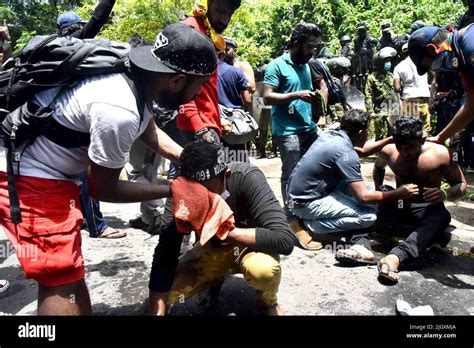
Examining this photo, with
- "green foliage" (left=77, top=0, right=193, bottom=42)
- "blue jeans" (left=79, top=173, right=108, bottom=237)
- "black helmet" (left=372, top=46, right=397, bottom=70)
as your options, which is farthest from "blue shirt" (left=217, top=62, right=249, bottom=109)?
"green foliage" (left=77, top=0, right=193, bottom=42)

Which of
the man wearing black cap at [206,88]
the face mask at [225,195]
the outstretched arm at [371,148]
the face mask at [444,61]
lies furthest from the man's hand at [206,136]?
the face mask at [444,61]

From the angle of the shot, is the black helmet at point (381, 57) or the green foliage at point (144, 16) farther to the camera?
the green foliage at point (144, 16)

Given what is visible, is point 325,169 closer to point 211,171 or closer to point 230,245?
point 230,245

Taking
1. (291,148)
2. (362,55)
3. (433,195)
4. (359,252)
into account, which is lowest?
(359,252)

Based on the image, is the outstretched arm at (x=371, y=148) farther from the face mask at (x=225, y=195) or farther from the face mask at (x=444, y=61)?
the face mask at (x=225, y=195)

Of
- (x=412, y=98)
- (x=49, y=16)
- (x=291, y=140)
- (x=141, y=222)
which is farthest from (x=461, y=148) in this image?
(x=49, y=16)

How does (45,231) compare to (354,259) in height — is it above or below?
above

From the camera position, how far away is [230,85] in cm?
405

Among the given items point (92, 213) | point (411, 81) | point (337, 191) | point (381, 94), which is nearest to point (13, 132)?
point (92, 213)

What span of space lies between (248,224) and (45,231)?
112 cm

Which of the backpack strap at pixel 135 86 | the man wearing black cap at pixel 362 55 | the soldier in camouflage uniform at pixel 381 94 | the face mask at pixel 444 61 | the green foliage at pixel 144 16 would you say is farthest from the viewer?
the green foliage at pixel 144 16

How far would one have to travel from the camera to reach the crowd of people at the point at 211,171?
1812 millimetres

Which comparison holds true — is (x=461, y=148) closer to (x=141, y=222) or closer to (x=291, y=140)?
(x=291, y=140)

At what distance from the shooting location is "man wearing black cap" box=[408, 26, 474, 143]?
2795 millimetres
